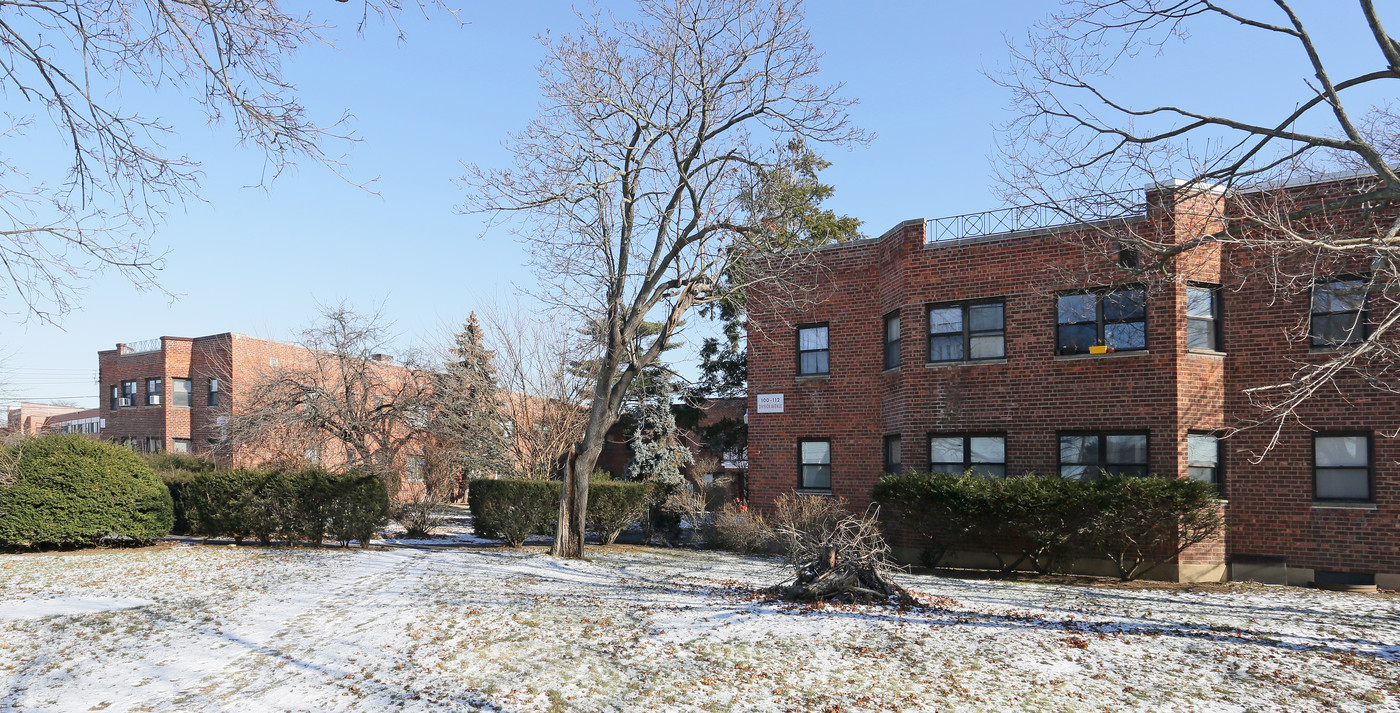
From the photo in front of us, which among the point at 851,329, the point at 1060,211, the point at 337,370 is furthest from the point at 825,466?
the point at 337,370

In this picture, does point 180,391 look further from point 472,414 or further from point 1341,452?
point 1341,452

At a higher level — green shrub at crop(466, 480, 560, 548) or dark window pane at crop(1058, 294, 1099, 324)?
dark window pane at crop(1058, 294, 1099, 324)

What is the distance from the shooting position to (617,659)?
8.09 meters

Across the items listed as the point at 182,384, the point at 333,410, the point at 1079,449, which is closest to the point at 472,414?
the point at 333,410

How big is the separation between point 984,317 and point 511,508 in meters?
10.5

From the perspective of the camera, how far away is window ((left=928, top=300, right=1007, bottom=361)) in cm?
1738

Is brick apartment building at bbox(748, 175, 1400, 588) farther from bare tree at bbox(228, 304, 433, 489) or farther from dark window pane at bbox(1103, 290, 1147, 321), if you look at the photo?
bare tree at bbox(228, 304, 433, 489)

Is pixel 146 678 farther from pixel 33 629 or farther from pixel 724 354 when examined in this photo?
pixel 724 354

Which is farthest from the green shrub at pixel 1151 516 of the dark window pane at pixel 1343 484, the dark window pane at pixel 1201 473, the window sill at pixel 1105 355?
the window sill at pixel 1105 355

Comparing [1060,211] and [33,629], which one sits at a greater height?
[1060,211]

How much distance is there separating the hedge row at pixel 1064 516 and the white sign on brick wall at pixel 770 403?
472 cm

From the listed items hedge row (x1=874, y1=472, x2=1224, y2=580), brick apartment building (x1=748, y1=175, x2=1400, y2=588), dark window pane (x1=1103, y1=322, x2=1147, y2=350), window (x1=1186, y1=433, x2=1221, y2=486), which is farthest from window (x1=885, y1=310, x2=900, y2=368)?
window (x1=1186, y1=433, x2=1221, y2=486)

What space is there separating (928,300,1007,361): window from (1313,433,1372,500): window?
5.53m

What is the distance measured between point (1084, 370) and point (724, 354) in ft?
64.2
